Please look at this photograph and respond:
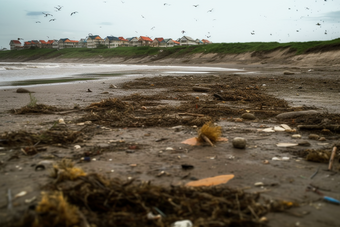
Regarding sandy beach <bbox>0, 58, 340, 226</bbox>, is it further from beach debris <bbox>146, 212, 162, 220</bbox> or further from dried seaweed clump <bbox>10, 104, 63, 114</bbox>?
beach debris <bbox>146, 212, 162, 220</bbox>

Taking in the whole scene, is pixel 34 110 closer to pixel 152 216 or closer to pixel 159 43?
pixel 152 216

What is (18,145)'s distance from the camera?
10.4ft

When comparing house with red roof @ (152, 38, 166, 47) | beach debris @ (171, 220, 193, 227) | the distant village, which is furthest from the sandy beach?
house with red roof @ (152, 38, 166, 47)

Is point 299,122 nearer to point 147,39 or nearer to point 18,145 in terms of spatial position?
point 18,145

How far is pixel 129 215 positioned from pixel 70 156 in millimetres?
1469

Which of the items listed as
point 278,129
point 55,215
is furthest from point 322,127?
point 55,215

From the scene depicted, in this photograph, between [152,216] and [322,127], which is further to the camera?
[322,127]

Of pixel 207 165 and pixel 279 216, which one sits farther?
pixel 207 165

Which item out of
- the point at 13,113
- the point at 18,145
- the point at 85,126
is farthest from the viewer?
the point at 13,113

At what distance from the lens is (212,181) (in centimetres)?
235

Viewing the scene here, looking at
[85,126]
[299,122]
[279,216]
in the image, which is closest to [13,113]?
[85,126]

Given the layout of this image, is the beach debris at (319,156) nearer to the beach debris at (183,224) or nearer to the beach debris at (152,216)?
the beach debris at (183,224)

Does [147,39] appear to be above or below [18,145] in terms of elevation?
above

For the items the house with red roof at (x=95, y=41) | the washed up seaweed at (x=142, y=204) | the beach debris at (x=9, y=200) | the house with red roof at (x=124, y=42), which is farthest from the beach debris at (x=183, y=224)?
the house with red roof at (x=95, y=41)
